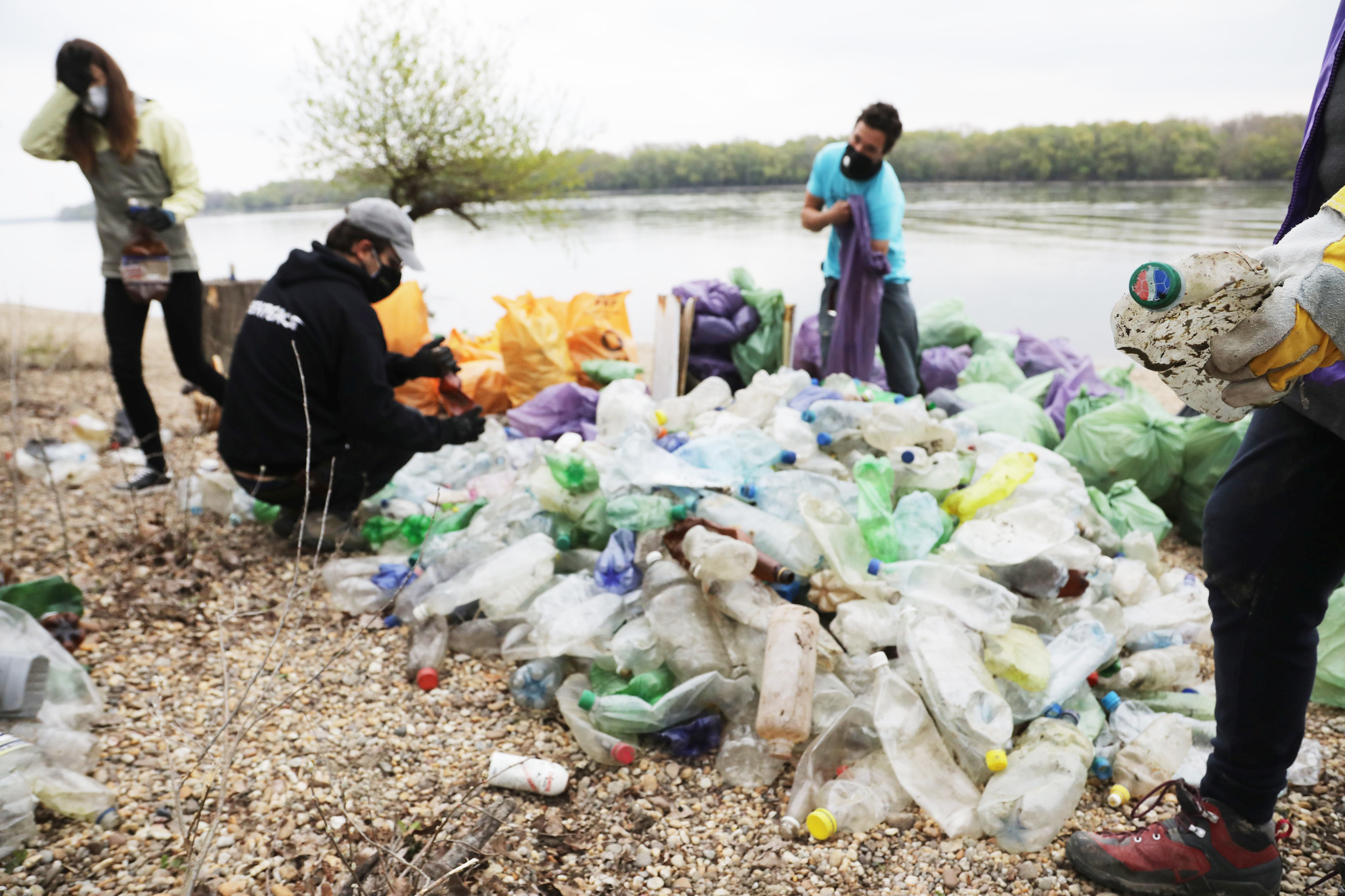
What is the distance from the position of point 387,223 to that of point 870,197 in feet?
8.02

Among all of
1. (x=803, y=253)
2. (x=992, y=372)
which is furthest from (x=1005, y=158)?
(x=992, y=372)

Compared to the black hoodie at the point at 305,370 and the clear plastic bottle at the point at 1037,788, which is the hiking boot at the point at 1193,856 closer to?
the clear plastic bottle at the point at 1037,788

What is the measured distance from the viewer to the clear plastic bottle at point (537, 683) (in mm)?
2262

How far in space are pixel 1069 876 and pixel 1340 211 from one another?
134 centimetres

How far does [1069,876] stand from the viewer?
164cm

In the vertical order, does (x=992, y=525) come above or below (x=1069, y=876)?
above

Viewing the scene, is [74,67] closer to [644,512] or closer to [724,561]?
[644,512]

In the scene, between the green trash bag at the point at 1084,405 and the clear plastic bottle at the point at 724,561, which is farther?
the green trash bag at the point at 1084,405

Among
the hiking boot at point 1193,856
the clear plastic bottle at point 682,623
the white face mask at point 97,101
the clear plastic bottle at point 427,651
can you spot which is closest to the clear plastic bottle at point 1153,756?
the hiking boot at point 1193,856

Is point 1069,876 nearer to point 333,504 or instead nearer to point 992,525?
point 992,525

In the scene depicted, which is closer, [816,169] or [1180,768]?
[1180,768]

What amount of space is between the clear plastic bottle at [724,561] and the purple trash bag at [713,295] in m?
2.77

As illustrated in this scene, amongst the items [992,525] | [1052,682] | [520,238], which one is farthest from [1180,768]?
[520,238]

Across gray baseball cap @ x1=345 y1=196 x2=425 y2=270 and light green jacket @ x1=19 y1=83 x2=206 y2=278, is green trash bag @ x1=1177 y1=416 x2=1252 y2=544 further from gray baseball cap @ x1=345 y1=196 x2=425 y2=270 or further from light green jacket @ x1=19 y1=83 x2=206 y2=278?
light green jacket @ x1=19 y1=83 x2=206 y2=278
